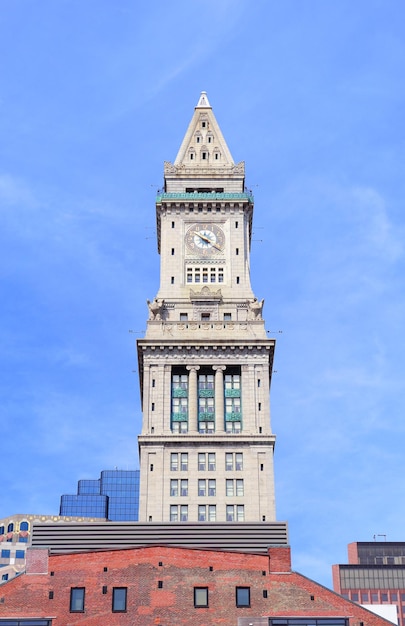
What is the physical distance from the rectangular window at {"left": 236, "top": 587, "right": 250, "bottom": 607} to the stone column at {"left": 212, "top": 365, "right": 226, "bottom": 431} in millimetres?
59553

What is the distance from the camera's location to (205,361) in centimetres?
15050

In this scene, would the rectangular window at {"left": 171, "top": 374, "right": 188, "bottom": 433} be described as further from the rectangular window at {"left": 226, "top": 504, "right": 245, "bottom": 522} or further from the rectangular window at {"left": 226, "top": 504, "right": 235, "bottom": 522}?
the rectangular window at {"left": 226, "top": 504, "right": 245, "bottom": 522}

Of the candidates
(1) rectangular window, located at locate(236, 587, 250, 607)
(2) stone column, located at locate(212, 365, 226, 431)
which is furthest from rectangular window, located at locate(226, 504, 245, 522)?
(1) rectangular window, located at locate(236, 587, 250, 607)

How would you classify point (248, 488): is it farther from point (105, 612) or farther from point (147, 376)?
point (105, 612)

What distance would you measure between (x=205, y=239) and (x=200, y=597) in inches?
3401

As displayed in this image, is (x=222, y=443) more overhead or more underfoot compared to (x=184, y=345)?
more underfoot

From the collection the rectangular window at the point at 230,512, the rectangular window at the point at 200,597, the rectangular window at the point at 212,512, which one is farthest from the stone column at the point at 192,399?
the rectangular window at the point at 200,597

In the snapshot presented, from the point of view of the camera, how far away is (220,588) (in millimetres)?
85938

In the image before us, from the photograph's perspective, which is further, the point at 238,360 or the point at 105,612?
the point at 238,360

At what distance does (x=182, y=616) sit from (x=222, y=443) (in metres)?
59.0

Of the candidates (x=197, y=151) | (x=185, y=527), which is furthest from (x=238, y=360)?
(x=185, y=527)

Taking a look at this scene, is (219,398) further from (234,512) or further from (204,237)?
(204,237)

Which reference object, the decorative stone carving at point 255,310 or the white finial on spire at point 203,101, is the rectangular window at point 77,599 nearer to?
the decorative stone carving at point 255,310

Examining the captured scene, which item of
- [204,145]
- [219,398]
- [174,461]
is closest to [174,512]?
[174,461]
